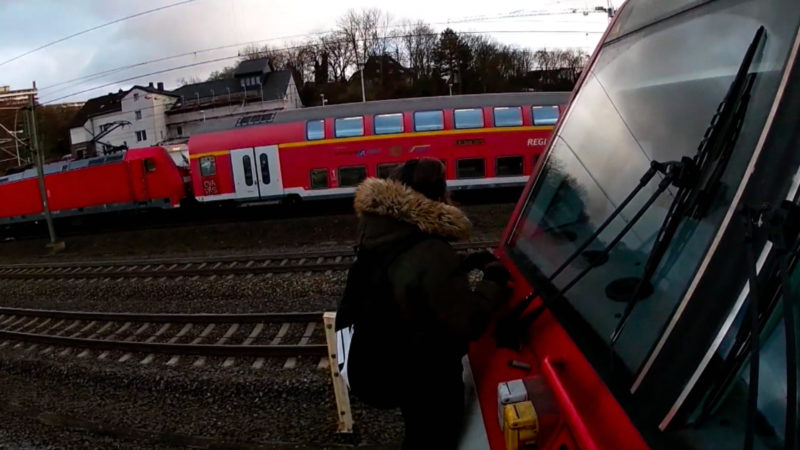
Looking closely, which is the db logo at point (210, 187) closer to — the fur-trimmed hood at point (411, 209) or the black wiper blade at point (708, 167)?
the fur-trimmed hood at point (411, 209)

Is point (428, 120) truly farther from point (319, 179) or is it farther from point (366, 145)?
point (319, 179)

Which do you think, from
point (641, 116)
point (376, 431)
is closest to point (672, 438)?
point (641, 116)

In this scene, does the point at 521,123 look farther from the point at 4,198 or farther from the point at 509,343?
the point at 4,198

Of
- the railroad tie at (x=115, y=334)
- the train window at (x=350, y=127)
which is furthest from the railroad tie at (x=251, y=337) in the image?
the train window at (x=350, y=127)

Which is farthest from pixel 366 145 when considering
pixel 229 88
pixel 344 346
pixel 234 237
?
pixel 229 88

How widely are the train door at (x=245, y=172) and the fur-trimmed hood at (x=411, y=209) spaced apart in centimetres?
1628

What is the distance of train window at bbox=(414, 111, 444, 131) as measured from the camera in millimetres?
16922

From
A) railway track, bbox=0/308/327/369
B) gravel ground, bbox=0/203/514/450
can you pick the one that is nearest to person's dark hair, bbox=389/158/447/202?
gravel ground, bbox=0/203/514/450

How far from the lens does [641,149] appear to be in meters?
1.67

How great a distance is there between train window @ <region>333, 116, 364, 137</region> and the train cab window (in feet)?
22.9

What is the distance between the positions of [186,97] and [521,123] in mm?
60204

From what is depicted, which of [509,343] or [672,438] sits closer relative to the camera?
[672,438]

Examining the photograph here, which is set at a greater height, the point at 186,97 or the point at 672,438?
the point at 186,97

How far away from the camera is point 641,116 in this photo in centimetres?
174
